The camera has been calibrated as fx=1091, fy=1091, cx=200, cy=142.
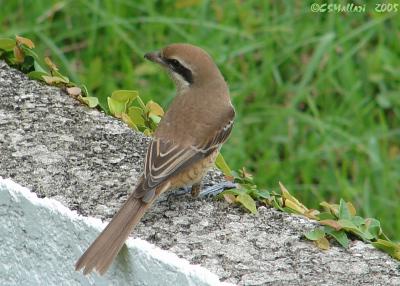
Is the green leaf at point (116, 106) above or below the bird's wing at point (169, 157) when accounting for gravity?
above

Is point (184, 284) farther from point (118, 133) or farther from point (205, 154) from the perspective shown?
point (118, 133)

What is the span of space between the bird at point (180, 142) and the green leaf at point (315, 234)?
55 cm

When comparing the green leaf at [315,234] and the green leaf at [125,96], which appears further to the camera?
the green leaf at [125,96]

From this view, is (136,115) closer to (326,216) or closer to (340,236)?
(326,216)

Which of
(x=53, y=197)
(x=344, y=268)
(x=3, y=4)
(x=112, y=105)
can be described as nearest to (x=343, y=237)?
(x=344, y=268)

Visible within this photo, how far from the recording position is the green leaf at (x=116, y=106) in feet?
15.3

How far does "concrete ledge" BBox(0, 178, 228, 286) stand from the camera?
3.53m

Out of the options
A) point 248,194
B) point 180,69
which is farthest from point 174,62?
point 248,194

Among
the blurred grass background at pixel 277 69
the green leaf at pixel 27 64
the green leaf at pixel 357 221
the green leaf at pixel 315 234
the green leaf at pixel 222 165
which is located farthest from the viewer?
the blurred grass background at pixel 277 69

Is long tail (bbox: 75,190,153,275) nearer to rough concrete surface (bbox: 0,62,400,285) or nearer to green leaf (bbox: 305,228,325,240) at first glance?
rough concrete surface (bbox: 0,62,400,285)

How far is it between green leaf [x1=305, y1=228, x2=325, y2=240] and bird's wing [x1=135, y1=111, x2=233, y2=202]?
0.58 m

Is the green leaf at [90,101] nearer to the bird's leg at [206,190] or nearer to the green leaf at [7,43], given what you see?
the green leaf at [7,43]

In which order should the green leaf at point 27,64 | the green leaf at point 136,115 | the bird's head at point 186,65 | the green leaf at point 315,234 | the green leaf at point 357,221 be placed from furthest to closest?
1. the green leaf at point 27,64
2. the green leaf at point 136,115
3. the bird's head at point 186,65
4. the green leaf at point 357,221
5. the green leaf at point 315,234

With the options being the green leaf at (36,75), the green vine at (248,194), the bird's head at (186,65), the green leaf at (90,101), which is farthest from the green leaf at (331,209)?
the green leaf at (36,75)
